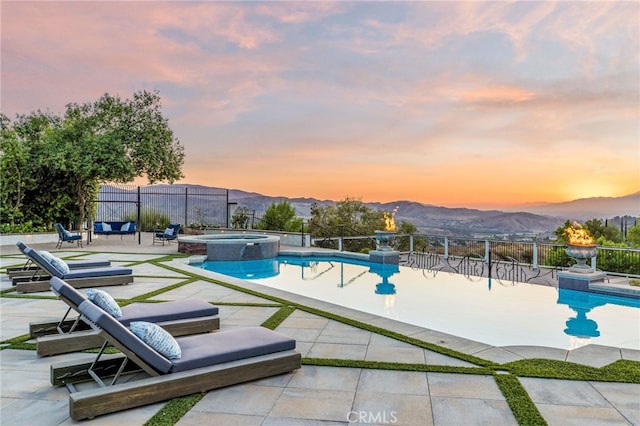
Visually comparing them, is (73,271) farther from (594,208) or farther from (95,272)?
(594,208)

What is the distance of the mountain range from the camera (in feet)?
46.8

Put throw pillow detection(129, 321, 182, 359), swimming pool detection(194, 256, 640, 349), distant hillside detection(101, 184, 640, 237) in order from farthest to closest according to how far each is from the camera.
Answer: distant hillside detection(101, 184, 640, 237) < swimming pool detection(194, 256, 640, 349) < throw pillow detection(129, 321, 182, 359)

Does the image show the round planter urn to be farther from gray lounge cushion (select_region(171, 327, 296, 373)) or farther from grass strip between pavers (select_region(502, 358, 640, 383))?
gray lounge cushion (select_region(171, 327, 296, 373))

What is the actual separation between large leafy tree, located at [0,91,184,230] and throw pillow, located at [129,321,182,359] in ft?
45.2

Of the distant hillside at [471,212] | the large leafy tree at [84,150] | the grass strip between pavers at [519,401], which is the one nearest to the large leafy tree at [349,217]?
the distant hillside at [471,212]

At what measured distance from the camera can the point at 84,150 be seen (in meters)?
15.4

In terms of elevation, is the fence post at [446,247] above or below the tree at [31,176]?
below

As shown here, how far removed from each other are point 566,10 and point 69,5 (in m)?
12.7

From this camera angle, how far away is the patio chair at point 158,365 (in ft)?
9.36

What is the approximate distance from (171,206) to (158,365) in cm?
1921

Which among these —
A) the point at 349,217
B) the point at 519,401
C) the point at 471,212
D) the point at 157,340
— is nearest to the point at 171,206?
the point at 349,217

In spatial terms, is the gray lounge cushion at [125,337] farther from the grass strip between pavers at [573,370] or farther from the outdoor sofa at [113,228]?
the outdoor sofa at [113,228]

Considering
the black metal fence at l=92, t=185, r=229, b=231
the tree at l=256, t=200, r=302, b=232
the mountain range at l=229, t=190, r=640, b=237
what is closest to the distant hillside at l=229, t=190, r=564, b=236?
the mountain range at l=229, t=190, r=640, b=237

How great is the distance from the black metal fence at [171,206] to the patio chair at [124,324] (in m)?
15.3
